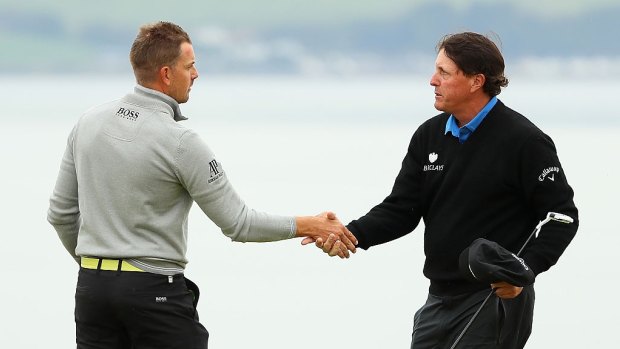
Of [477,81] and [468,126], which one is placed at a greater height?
[477,81]

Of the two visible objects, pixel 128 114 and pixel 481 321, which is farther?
pixel 481 321

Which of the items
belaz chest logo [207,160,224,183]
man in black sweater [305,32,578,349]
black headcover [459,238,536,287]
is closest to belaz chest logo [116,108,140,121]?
belaz chest logo [207,160,224,183]

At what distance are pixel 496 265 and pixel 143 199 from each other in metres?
1.10

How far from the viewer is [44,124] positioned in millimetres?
21844

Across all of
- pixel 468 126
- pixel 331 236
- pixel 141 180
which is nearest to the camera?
pixel 141 180

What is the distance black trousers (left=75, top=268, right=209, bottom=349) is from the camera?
15.1ft

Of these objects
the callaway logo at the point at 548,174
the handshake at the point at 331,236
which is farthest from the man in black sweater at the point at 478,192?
the handshake at the point at 331,236

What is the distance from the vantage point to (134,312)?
15.1 ft

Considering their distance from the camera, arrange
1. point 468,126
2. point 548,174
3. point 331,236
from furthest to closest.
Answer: point 331,236, point 468,126, point 548,174

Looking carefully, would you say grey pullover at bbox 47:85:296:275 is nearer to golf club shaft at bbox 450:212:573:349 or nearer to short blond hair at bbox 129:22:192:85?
short blond hair at bbox 129:22:192:85

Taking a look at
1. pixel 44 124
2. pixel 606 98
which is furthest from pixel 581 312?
pixel 606 98

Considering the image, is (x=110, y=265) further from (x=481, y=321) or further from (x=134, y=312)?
(x=481, y=321)

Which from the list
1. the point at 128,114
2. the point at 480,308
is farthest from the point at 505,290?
the point at 128,114

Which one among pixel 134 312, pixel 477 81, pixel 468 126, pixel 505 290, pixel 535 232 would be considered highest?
pixel 477 81
